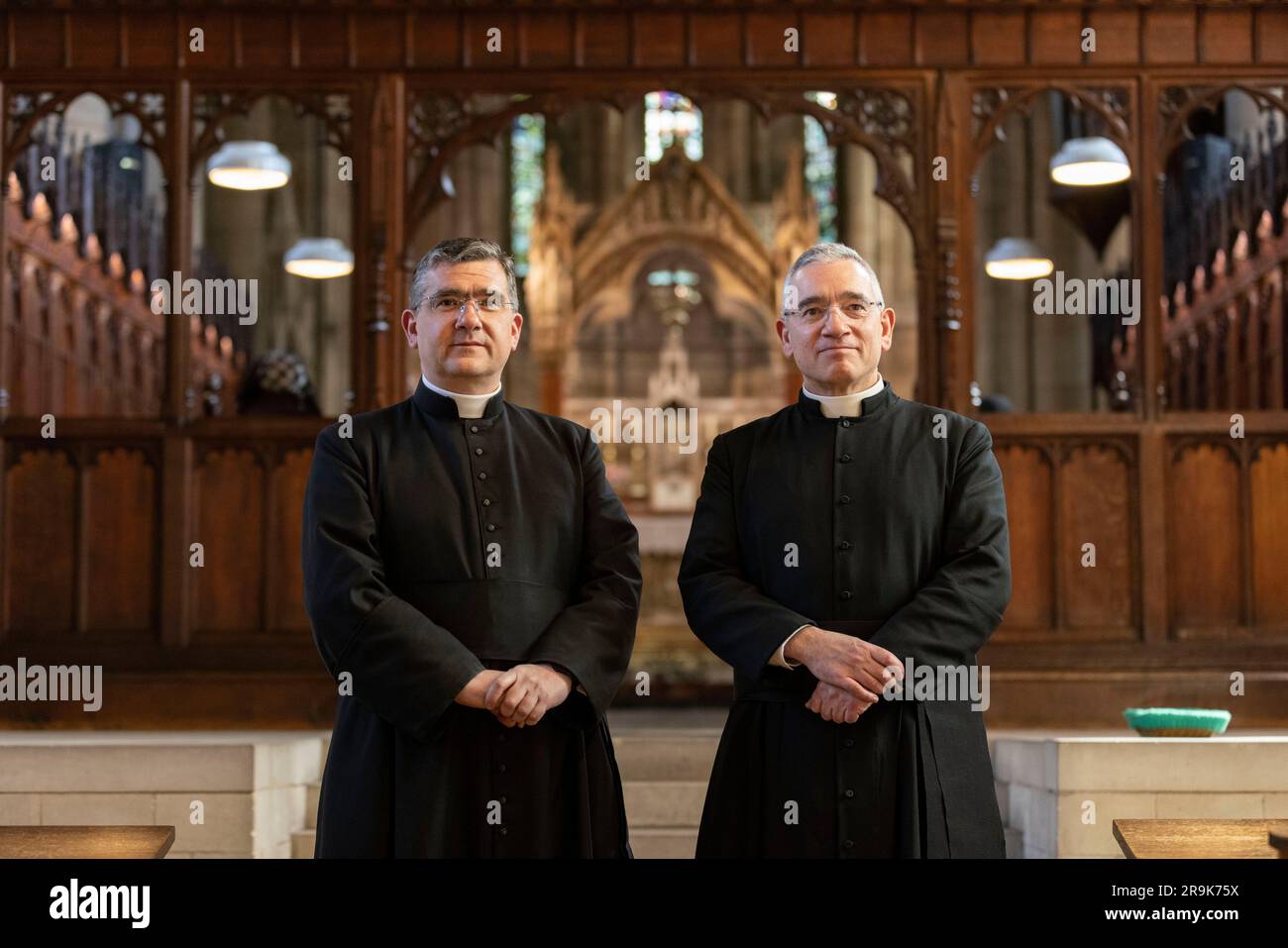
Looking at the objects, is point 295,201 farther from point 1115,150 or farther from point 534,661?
point 534,661

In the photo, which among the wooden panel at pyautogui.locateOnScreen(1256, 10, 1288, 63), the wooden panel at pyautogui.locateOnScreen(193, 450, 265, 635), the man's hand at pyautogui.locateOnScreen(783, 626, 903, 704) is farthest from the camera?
the wooden panel at pyautogui.locateOnScreen(1256, 10, 1288, 63)

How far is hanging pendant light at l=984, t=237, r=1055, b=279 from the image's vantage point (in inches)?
442

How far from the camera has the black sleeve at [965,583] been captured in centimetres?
357

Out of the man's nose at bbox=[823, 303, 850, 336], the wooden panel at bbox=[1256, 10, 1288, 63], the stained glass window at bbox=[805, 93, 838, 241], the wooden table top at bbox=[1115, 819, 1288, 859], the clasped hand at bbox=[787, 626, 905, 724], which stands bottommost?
the wooden table top at bbox=[1115, 819, 1288, 859]

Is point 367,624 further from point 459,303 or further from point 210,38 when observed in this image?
point 210,38

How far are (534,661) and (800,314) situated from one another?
0.97 metres

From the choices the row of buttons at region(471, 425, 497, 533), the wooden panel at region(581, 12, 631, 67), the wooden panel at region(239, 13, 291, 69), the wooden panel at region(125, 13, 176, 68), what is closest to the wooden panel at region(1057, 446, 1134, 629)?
the wooden panel at region(581, 12, 631, 67)

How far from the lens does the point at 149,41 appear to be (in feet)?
24.1

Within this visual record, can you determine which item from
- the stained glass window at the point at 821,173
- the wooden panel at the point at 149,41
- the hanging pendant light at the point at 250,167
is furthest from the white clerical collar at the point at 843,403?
the stained glass window at the point at 821,173

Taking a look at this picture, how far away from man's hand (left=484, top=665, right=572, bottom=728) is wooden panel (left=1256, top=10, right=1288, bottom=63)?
206 inches

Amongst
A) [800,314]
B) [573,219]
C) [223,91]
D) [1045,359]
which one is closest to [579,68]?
[223,91]

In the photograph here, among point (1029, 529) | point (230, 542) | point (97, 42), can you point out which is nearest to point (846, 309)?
point (1029, 529)

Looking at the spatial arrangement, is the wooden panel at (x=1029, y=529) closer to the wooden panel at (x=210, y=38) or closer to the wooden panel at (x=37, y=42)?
the wooden panel at (x=210, y=38)

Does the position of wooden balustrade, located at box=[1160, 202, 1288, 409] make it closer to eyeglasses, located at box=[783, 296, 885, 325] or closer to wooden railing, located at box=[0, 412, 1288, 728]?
wooden railing, located at box=[0, 412, 1288, 728]
